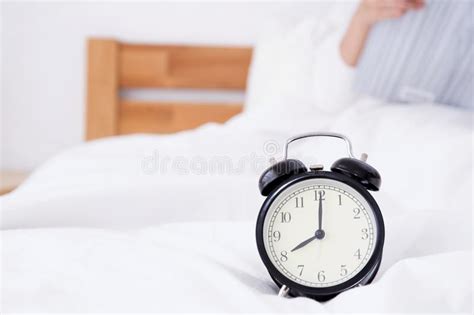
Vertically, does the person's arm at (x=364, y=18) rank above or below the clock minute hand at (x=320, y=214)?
above

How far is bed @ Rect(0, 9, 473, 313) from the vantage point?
523mm

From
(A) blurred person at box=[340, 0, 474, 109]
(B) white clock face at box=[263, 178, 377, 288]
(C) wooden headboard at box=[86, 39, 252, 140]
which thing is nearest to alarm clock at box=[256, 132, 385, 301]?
(B) white clock face at box=[263, 178, 377, 288]

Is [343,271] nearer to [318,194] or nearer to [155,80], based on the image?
[318,194]

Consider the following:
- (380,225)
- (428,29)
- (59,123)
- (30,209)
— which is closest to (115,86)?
(59,123)

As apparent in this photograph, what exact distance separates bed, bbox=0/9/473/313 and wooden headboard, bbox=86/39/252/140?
1.67ft

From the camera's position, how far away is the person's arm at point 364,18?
1.45 meters

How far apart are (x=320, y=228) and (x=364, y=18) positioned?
1.08 metres

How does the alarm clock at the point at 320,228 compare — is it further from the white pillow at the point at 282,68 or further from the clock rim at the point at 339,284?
the white pillow at the point at 282,68

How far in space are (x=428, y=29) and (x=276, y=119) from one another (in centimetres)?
52

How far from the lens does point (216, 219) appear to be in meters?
0.82

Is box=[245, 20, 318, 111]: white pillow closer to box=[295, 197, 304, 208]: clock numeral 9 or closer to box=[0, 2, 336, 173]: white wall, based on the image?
box=[0, 2, 336, 173]: white wall

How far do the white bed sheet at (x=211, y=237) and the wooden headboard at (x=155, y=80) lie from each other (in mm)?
963

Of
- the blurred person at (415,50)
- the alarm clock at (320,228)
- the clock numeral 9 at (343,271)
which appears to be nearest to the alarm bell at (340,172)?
the alarm clock at (320,228)

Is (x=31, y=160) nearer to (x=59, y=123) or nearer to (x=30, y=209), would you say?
(x=59, y=123)
